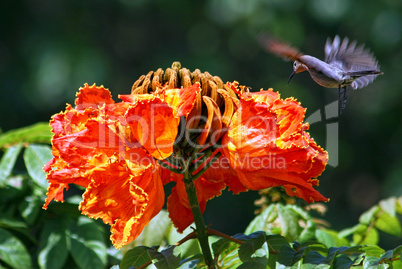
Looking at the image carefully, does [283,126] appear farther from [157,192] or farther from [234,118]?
[157,192]

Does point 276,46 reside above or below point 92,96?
above

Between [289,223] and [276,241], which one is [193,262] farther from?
[289,223]

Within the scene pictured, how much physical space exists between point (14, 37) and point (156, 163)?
297 inches

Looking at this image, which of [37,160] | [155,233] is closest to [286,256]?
[155,233]

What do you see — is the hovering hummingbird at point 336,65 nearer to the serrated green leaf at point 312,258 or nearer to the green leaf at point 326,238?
the green leaf at point 326,238

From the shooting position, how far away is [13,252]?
6.73 feet

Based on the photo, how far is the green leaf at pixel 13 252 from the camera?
6.63 ft

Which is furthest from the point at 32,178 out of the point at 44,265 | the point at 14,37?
the point at 14,37

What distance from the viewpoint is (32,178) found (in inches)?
86.7

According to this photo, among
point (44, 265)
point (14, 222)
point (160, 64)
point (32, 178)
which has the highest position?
point (160, 64)

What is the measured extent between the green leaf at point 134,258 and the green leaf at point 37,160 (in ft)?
2.01

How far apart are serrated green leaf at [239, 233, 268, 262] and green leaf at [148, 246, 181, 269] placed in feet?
0.65

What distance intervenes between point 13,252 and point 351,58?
1.55 m

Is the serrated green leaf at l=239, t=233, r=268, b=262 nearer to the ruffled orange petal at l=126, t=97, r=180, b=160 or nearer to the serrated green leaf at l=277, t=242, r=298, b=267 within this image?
the serrated green leaf at l=277, t=242, r=298, b=267
